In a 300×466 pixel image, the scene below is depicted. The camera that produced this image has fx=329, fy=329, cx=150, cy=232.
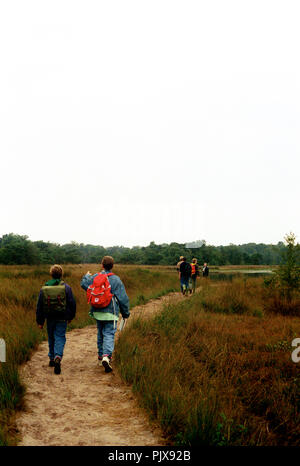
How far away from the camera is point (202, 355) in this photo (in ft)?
21.1

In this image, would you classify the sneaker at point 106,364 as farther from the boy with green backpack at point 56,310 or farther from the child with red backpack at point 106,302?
the boy with green backpack at point 56,310

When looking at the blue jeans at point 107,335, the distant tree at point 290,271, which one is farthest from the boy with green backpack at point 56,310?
the distant tree at point 290,271

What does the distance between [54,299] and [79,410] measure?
1.76m

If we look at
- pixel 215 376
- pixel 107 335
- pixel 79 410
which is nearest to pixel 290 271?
pixel 215 376

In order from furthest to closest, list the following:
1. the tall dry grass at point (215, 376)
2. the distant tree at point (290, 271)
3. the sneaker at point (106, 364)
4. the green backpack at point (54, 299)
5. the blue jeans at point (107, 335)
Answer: the distant tree at point (290, 271)
the blue jeans at point (107, 335)
the sneaker at point (106, 364)
the green backpack at point (54, 299)
the tall dry grass at point (215, 376)

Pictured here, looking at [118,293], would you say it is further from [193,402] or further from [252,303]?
[252,303]

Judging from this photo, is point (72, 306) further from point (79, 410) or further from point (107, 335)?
point (79, 410)

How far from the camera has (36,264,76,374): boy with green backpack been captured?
5.33m

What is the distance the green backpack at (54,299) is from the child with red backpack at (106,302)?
0.43 meters

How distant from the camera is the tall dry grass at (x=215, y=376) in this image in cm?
366

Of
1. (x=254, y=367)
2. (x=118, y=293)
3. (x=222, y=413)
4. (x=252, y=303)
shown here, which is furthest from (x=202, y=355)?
(x=252, y=303)

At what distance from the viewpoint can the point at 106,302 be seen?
217 inches

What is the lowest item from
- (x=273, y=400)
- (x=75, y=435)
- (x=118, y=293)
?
(x=273, y=400)

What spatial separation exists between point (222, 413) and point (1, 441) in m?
2.27
